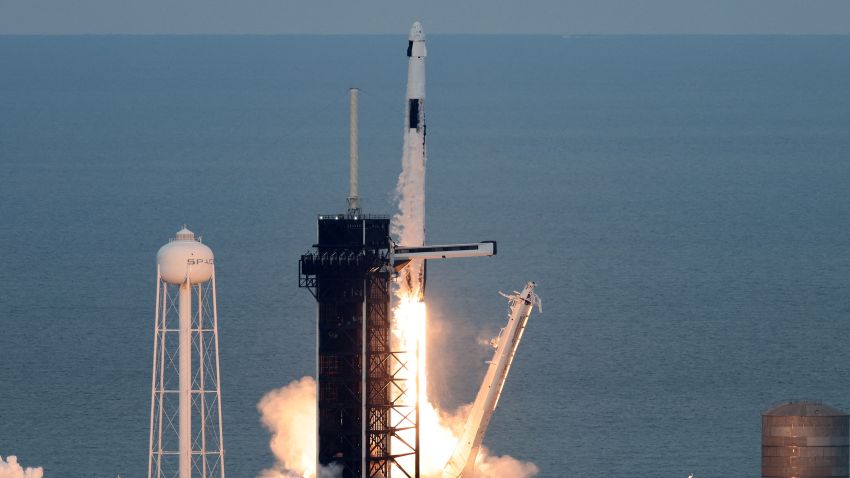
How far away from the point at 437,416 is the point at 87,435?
36425 millimetres

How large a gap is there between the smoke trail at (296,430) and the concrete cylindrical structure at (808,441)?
2137 centimetres

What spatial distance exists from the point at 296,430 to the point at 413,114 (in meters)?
16.5

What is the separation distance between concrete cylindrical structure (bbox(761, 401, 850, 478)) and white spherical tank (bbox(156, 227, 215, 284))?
27.4 metres

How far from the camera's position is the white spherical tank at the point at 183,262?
107438 millimetres

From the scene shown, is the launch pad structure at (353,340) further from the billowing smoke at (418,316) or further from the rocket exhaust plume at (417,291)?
the billowing smoke at (418,316)

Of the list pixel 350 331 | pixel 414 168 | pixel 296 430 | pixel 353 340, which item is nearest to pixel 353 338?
pixel 353 340

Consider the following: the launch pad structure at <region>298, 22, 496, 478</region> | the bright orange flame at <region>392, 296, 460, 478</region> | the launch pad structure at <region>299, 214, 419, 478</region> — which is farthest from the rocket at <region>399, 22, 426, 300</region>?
the launch pad structure at <region>299, 214, 419, 478</region>

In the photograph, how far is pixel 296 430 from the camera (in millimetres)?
128750

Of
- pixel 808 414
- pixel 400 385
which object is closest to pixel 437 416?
pixel 400 385

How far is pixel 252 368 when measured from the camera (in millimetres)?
181500

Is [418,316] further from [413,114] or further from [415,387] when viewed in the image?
[413,114]

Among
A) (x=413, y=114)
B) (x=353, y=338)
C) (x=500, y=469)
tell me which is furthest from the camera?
(x=500, y=469)

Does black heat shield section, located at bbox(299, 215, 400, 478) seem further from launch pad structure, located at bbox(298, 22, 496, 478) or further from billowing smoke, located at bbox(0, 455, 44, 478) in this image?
billowing smoke, located at bbox(0, 455, 44, 478)

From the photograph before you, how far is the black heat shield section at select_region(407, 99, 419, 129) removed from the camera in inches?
4983
